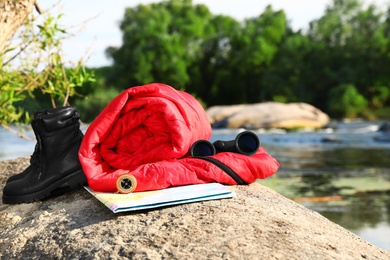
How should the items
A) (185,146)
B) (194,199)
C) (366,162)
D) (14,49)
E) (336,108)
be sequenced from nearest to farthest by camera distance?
(194,199)
(185,146)
(14,49)
(366,162)
(336,108)

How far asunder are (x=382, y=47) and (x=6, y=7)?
31.1m

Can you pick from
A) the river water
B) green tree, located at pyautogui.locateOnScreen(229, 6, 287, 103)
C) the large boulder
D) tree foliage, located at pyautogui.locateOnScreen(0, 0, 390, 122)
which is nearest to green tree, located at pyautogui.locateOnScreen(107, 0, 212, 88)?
tree foliage, located at pyautogui.locateOnScreen(0, 0, 390, 122)

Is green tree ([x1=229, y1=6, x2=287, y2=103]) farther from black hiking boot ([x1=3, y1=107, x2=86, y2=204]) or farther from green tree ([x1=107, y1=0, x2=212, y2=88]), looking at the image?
black hiking boot ([x1=3, y1=107, x2=86, y2=204])

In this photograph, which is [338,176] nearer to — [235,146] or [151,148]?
[235,146]

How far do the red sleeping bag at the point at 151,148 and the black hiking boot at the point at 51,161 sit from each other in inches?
6.2

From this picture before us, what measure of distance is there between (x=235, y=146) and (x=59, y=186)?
0.99 m

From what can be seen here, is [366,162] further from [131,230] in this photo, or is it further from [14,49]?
[131,230]

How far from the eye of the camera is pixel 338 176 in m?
10.5

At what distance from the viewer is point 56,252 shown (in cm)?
279

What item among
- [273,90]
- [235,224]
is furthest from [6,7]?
→ [273,90]

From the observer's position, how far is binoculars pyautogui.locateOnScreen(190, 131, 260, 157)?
11.2 feet

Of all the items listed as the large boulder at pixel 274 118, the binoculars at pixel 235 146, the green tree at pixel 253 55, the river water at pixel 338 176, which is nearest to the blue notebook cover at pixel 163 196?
the binoculars at pixel 235 146

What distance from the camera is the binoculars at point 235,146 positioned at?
3406mm

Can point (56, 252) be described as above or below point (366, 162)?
above
